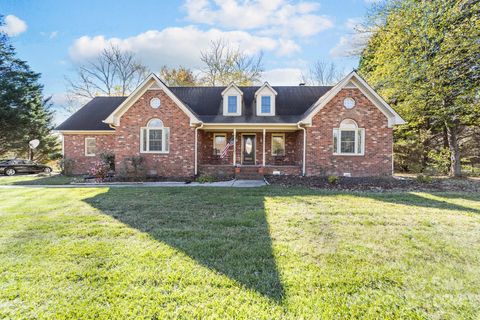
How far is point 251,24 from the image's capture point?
15.2 meters

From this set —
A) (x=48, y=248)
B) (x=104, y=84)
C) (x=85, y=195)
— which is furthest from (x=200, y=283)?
(x=104, y=84)

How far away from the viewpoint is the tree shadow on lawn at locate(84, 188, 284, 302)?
10.1ft

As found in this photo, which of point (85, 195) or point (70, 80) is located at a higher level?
point (70, 80)

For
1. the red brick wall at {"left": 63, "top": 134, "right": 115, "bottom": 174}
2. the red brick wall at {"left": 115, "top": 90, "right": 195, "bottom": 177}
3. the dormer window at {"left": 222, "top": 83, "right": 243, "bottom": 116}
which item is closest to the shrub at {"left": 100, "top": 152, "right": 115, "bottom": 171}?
the red brick wall at {"left": 63, "top": 134, "right": 115, "bottom": 174}

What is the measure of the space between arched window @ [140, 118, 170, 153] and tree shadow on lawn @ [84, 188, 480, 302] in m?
4.92

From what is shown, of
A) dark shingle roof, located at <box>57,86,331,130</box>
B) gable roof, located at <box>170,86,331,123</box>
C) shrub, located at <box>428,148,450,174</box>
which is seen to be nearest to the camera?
shrub, located at <box>428,148,450,174</box>

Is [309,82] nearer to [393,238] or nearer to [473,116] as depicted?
[473,116]

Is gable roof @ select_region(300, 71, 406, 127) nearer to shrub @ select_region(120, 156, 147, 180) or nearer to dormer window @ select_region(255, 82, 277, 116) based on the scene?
dormer window @ select_region(255, 82, 277, 116)

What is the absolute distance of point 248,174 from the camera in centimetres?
1256

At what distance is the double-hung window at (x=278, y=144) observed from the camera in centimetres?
1536

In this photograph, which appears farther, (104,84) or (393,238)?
(104,84)

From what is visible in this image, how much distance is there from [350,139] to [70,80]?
3288 centimetres

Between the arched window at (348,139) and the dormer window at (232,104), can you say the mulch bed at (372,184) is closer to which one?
the arched window at (348,139)

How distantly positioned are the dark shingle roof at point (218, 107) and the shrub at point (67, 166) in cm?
227
